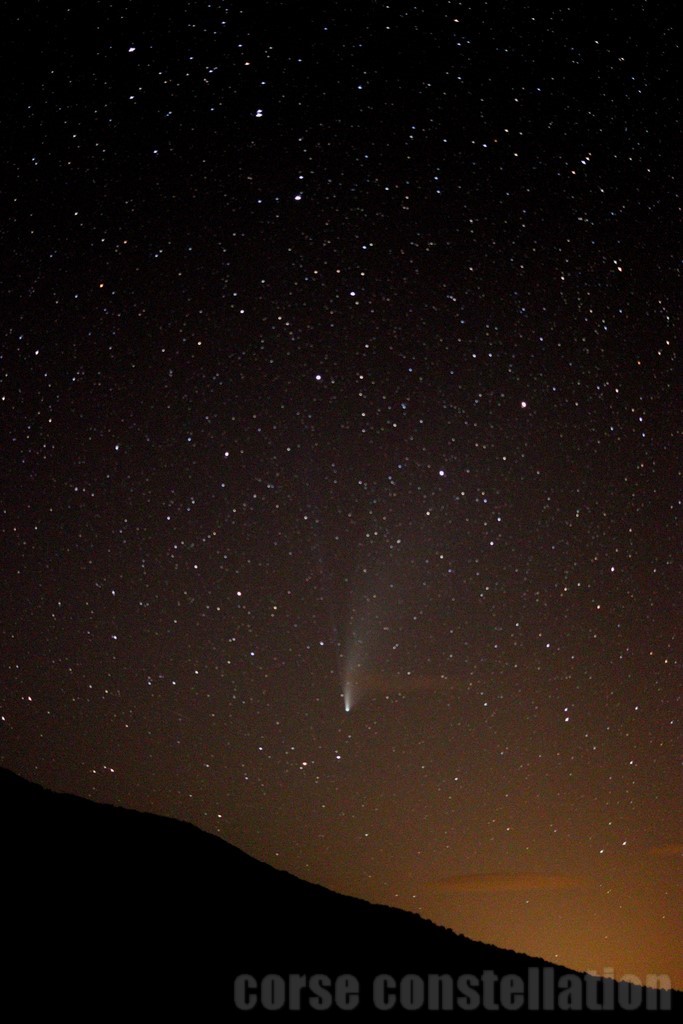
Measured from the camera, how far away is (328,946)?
12.2 metres

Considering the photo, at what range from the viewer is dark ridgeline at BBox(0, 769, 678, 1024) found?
8477mm

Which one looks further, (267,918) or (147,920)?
(267,918)

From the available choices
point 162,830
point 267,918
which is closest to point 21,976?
point 267,918

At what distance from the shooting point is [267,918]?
1271 cm

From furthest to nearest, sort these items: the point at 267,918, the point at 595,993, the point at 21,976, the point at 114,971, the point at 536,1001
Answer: the point at 595,993 < the point at 267,918 < the point at 536,1001 < the point at 114,971 < the point at 21,976

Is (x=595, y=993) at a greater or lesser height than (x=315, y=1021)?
lesser

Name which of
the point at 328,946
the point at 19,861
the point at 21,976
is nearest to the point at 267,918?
the point at 328,946

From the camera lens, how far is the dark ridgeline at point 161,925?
8.48 meters

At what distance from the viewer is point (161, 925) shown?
1066 cm

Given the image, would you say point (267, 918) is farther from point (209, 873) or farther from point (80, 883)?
point (80, 883)

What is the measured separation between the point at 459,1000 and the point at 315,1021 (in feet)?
9.77

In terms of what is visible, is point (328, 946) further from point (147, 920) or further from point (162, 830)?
point (162, 830)

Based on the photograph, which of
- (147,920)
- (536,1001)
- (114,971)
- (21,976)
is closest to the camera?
(21,976)

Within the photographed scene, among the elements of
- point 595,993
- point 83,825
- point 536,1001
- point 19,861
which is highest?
point 19,861
